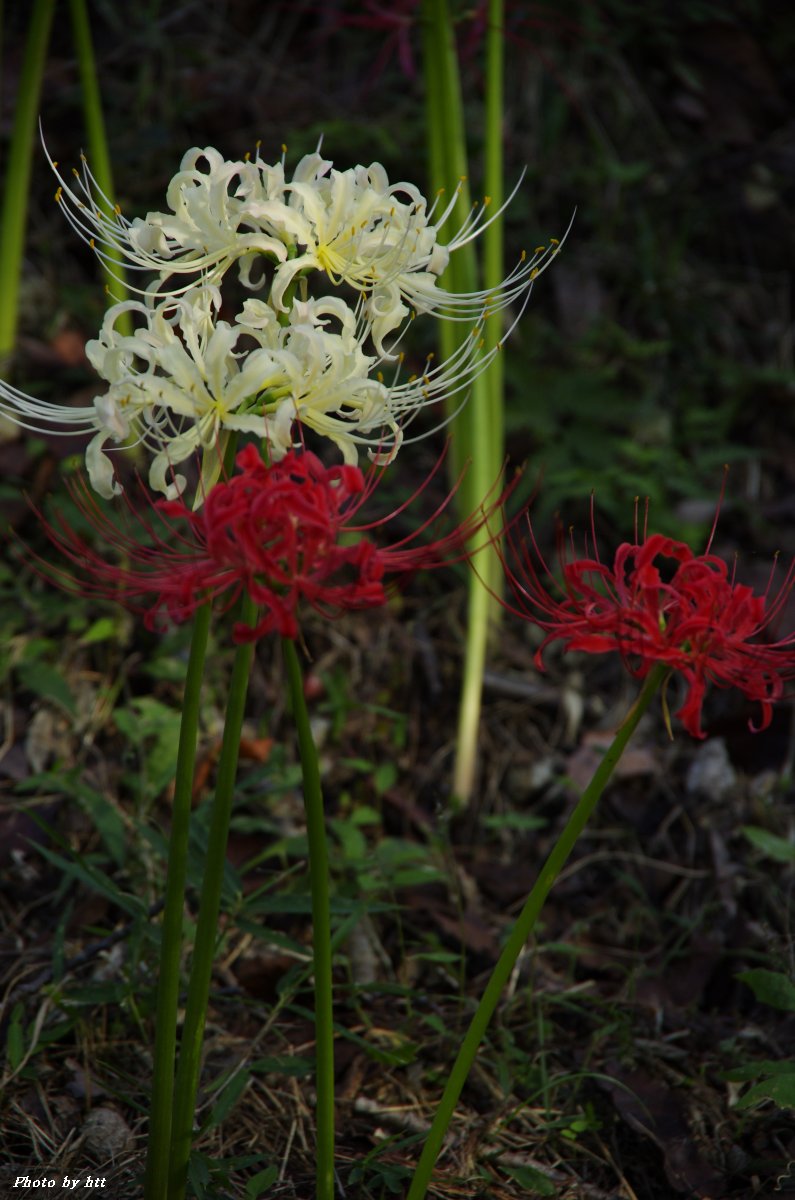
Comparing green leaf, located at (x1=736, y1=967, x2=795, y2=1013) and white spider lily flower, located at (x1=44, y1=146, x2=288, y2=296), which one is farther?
green leaf, located at (x1=736, y1=967, x2=795, y2=1013)

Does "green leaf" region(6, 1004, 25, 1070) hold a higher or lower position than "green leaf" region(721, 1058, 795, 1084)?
lower

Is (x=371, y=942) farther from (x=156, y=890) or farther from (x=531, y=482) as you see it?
(x=531, y=482)

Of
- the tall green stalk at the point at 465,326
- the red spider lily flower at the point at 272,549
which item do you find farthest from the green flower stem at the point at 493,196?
the red spider lily flower at the point at 272,549

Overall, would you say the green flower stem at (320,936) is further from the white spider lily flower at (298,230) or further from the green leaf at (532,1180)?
the white spider lily flower at (298,230)

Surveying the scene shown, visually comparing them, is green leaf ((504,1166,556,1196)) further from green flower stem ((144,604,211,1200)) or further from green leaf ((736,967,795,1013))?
green flower stem ((144,604,211,1200))

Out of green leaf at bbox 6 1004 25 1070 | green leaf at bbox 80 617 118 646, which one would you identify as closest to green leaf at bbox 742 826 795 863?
green leaf at bbox 6 1004 25 1070

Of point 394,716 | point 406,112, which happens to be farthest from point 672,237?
point 394,716
